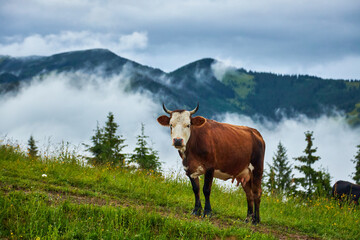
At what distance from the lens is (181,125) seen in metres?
9.46

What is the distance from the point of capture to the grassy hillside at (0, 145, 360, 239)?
7004 millimetres

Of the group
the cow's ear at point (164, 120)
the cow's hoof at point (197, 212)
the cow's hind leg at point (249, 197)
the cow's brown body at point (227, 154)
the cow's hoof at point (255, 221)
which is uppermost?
the cow's ear at point (164, 120)

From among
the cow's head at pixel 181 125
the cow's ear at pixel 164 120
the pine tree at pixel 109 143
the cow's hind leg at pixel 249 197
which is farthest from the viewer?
the pine tree at pixel 109 143

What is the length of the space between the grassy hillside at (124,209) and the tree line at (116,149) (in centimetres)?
827

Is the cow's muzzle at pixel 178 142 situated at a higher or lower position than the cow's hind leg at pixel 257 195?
higher

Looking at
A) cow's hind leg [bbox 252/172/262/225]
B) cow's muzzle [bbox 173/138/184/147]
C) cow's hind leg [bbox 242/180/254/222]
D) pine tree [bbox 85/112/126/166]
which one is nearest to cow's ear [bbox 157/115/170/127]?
cow's muzzle [bbox 173/138/184/147]

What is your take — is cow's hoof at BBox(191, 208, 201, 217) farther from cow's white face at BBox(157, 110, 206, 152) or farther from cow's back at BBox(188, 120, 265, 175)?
cow's white face at BBox(157, 110, 206, 152)

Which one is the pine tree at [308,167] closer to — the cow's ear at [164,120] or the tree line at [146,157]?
the tree line at [146,157]

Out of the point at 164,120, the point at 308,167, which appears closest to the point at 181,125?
the point at 164,120

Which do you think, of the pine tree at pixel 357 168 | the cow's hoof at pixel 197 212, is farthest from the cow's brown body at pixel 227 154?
the pine tree at pixel 357 168

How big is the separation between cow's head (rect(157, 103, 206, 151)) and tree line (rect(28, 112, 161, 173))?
11822 millimetres

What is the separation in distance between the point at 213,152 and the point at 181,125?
1.12m

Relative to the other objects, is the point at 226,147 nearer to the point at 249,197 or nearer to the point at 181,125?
the point at 181,125

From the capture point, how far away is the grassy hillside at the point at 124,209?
700 centimetres
